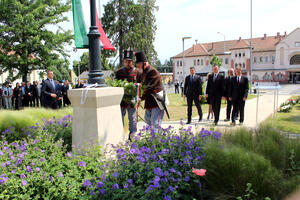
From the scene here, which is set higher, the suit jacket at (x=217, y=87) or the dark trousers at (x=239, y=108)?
the suit jacket at (x=217, y=87)

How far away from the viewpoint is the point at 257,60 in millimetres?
73875

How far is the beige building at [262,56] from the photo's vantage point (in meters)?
66.2

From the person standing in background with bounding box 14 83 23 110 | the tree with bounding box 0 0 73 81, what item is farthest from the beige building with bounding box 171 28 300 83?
the person standing in background with bounding box 14 83 23 110

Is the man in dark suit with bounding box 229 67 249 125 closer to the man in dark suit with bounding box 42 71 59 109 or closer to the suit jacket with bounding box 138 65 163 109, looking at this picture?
the suit jacket with bounding box 138 65 163 109

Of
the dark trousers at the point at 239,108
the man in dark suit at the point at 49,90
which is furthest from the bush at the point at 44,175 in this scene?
the dark trousers at the point at 239,108

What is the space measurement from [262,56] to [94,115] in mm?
77100

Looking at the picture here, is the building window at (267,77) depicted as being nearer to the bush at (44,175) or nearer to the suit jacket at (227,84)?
the suit jacket at (227,84)

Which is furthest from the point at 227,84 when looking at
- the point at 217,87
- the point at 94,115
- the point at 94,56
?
the point at 94,115

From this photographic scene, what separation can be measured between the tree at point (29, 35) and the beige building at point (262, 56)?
32658 millimetres

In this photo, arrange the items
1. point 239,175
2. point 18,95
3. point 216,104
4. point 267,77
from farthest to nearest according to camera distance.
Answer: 1. point 267,77
2. point 18,95
3. point 216,104
4. point 239,175

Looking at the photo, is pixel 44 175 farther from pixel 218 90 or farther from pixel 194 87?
pixel 218 90

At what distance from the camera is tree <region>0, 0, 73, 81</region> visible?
25.1m

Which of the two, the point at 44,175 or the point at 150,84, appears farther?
the point at 150,84

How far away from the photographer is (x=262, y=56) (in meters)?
73.3
